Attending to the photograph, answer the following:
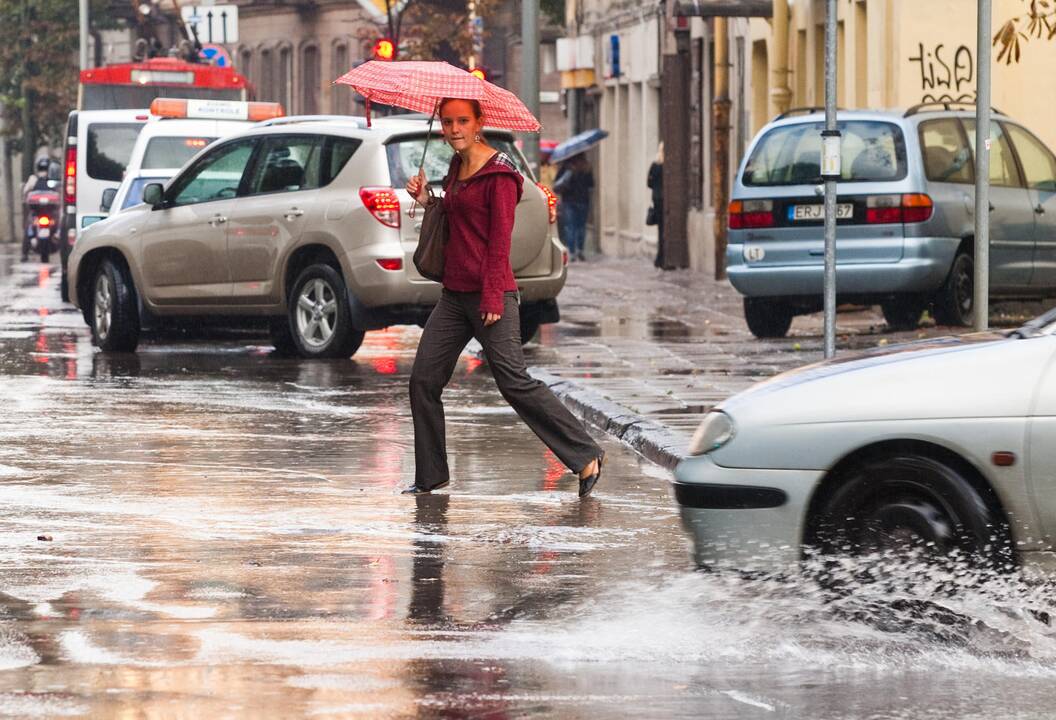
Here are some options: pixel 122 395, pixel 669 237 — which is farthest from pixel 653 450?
pixel 669 237

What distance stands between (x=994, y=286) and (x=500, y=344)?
374 inches

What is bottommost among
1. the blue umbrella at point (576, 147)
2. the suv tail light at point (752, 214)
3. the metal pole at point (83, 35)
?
the suv tail light at point (752, 214)

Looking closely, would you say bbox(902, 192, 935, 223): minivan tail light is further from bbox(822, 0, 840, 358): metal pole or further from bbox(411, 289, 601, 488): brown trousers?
bbox(411, 289, 601, 488): brown trousers

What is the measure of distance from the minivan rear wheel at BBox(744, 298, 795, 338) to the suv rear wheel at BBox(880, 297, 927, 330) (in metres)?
0.81

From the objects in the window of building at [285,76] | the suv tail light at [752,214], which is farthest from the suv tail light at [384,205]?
the window of building at [285,76]

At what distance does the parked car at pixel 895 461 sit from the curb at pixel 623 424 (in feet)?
13.3

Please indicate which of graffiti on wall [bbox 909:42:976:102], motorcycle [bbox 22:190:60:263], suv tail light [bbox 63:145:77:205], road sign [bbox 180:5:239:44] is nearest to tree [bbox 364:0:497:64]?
road sign [bbox 180:5:239:44]

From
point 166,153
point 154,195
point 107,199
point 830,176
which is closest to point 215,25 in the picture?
point 166,153

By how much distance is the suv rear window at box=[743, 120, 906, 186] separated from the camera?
1939 centimetres

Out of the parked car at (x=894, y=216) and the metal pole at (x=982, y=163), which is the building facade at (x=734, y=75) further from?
the metal pole at (x=982, y=163)

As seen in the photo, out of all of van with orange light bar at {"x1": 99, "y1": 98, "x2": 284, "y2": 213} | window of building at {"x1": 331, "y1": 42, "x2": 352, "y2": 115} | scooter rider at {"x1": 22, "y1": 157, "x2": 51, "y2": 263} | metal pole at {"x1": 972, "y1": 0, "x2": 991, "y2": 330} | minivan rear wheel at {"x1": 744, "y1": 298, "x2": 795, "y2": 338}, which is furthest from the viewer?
window of building at {"x1": 331, "y1": 42, "x2": 352, "y2": 115}

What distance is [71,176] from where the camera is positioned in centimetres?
3081

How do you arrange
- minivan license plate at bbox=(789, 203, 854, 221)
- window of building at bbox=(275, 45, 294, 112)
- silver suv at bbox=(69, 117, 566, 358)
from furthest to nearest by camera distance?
window of building at bbox=(275, 45, 294, 112), minivan license plate at bbox=(789, 203, 854, 221), silver suv at bbox=(69, 117, 566, 358)

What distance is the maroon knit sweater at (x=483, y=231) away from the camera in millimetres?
11117
